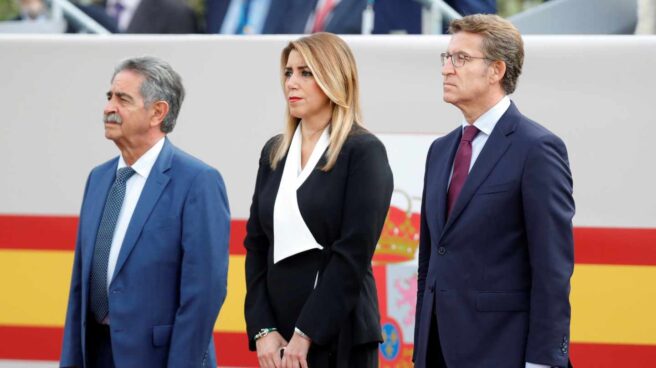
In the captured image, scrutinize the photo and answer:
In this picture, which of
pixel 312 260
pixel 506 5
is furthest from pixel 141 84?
pixel 506 5

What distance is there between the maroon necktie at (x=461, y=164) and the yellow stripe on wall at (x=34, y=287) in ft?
6.38

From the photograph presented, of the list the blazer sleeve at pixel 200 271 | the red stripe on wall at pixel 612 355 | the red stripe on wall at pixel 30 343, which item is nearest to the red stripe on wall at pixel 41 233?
the red stripe on wall at pixel 30 343

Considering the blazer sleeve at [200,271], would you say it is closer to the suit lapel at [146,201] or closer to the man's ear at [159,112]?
the suit lapel at [146,201]

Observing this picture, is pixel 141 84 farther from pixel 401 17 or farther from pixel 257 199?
pixel 401 17

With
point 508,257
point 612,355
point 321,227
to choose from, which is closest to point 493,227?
point 508,257

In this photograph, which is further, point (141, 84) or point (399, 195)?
point (399, 195)

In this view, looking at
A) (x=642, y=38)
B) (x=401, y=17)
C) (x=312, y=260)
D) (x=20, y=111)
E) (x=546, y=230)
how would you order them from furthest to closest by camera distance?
(x=401, y=17), (x=20, y=111), (x=642, y=38), (x=312, y=260), (x=546, y=230)

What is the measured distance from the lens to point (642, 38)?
429cm

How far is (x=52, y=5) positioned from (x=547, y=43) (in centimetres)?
245

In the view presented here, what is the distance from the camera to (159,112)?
3.77 meters

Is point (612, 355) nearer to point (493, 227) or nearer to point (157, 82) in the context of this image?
point (493, 227)

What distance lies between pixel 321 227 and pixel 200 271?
44cm

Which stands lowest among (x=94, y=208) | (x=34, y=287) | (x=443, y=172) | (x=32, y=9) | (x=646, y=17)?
(x=34, y=287)

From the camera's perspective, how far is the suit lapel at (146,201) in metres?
3.56
